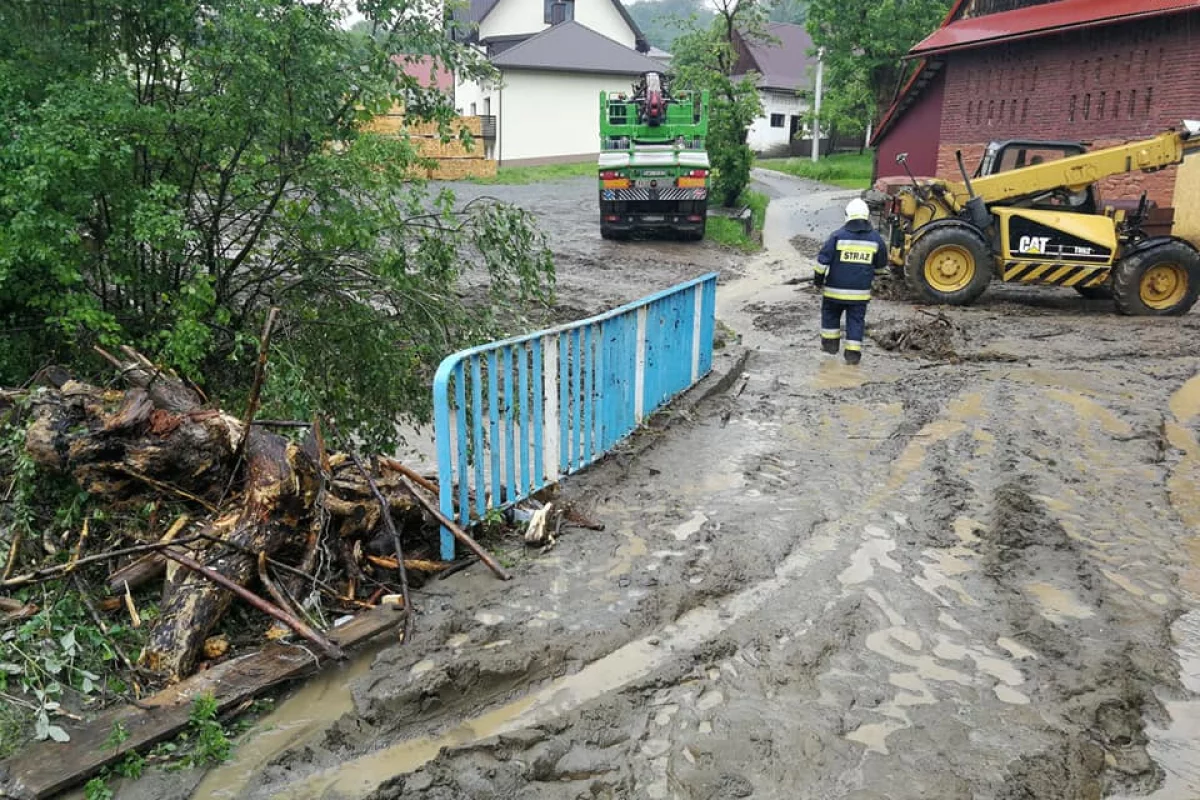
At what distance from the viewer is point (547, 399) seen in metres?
5.61

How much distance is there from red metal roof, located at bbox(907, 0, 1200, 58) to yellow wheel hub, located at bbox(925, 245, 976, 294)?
21.6ft

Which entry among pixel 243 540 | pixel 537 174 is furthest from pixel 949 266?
pixel 537 174

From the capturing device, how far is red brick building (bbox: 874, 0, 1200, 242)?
642 inches

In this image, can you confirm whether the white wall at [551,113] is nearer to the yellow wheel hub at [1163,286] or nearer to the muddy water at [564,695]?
the yellow wheel hub at [1163,286]

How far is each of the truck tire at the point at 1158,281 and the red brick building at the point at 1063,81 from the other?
3.81 meters

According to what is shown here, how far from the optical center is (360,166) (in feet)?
19.1

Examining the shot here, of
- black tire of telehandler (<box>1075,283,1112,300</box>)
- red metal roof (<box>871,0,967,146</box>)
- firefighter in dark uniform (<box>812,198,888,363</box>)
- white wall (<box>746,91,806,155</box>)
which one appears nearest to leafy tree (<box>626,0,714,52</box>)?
white wall (<box>746,91,806,155</box>)

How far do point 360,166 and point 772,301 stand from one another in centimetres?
956

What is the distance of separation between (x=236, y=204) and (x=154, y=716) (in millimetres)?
3447

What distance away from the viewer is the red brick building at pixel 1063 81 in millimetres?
16312

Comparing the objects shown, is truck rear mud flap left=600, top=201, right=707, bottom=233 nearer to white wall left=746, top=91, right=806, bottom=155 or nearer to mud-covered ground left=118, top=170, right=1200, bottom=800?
mud-covered ground left=118, top=170, right=1200, bottom=800

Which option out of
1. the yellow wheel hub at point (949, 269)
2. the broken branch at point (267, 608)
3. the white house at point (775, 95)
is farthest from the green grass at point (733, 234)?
the white house at point (775, 95)

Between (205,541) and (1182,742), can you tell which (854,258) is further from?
(205,541)

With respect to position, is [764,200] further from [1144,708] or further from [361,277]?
[1144,708]
